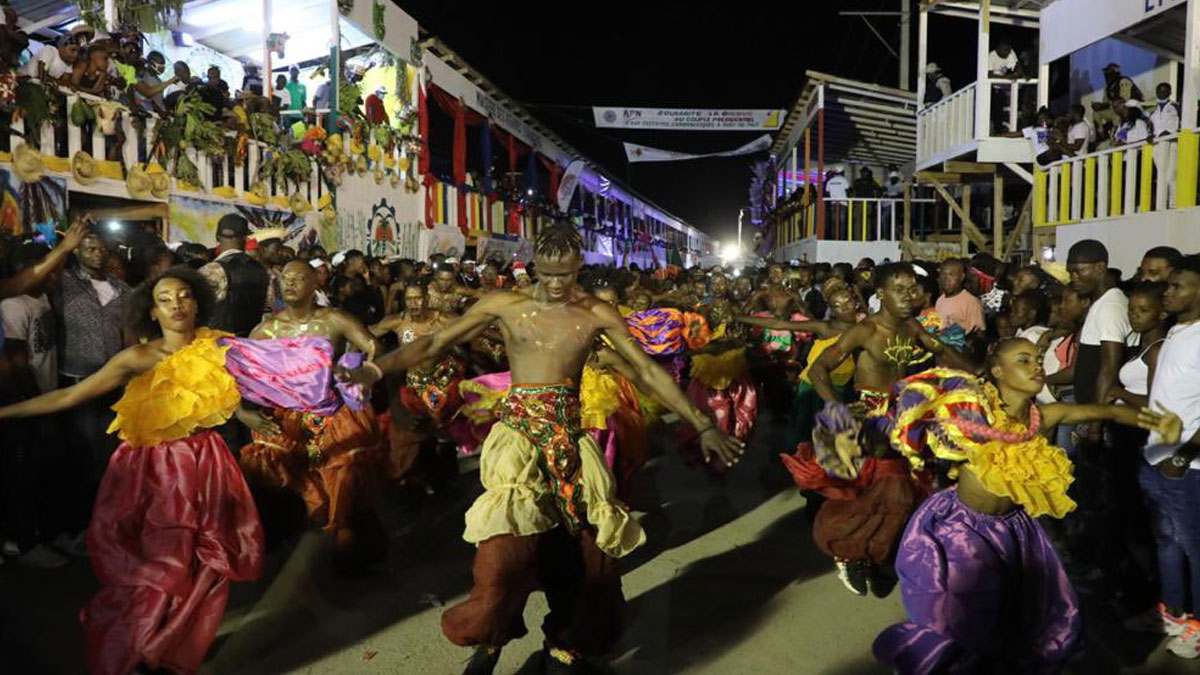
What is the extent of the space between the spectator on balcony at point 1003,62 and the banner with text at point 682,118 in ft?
53.0

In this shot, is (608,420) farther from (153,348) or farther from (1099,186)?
(1099,186)

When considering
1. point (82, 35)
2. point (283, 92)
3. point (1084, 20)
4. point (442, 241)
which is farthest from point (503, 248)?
point (82, 35)

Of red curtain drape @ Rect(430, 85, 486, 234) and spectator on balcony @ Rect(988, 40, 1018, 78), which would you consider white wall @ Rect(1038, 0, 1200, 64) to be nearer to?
spectator on balcony @ Rect(988, 40, 1018, 78)

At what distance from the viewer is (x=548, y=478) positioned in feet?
13.2

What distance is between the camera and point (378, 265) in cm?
1108

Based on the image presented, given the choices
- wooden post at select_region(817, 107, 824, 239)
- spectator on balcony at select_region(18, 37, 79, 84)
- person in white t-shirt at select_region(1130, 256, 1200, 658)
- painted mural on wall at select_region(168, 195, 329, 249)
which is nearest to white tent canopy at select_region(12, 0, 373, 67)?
painted mural on wall at select_region(168, 195, 329, 249)

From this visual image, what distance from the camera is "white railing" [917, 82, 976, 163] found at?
16.1 m

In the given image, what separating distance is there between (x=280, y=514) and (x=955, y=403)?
383 cm

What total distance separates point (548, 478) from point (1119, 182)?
10.2m

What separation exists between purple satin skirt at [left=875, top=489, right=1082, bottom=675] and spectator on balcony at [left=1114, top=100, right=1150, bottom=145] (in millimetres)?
9497

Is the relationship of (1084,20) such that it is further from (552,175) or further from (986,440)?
(552,175)

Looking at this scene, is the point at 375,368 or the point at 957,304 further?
the point at 957,304

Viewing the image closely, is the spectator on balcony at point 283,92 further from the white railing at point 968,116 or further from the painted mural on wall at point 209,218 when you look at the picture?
the white railing at point 968,116

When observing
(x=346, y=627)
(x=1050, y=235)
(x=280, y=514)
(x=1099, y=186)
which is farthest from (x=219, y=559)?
(x=1050, y=235)
